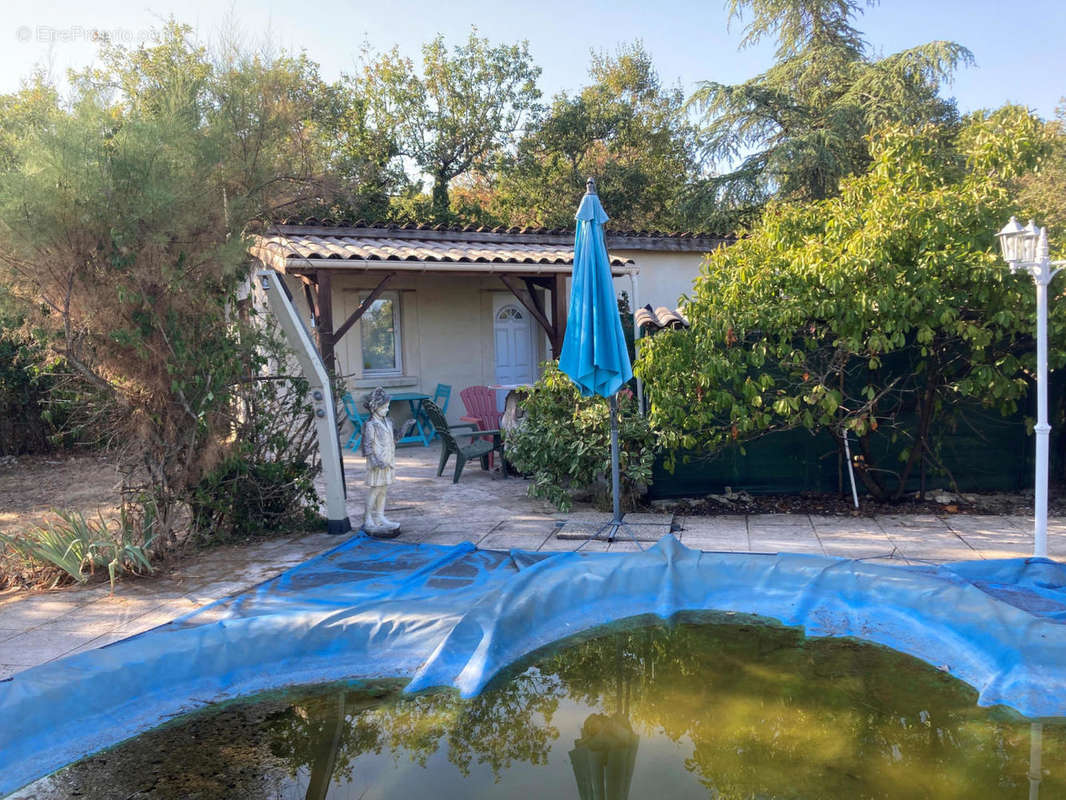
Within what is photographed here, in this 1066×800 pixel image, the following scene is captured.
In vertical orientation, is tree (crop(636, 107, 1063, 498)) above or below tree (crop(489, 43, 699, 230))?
below

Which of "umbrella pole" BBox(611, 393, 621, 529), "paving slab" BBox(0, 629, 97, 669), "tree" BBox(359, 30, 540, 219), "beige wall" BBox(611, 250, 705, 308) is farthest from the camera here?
"tree" BBox(359, 30, 540, 219)

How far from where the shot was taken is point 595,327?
638 cm

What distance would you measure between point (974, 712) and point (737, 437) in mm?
3644

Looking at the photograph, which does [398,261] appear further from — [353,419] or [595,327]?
[595,327]

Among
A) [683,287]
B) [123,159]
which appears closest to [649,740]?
[123,159]

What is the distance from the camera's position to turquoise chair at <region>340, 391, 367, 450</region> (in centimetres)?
1088

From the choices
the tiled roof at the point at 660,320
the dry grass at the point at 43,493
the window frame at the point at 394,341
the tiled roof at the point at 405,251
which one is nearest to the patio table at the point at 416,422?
the window frame at the point at 394,341

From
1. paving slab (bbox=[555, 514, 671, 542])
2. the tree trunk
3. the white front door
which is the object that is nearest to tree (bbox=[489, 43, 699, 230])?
the tree trunk

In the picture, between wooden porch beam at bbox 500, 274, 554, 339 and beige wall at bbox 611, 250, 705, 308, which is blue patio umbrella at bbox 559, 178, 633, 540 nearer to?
wooden porch beam at bbox 500, 274, 554, 339

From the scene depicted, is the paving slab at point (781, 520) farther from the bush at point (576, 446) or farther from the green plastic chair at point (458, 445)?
the green plastic chair at point (458, 445)

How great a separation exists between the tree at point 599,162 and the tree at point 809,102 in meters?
2.36

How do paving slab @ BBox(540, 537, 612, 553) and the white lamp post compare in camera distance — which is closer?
the white lamp post

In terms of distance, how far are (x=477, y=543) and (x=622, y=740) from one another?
2739mm

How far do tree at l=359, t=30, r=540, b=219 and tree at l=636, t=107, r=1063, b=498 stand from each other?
51.4ft
